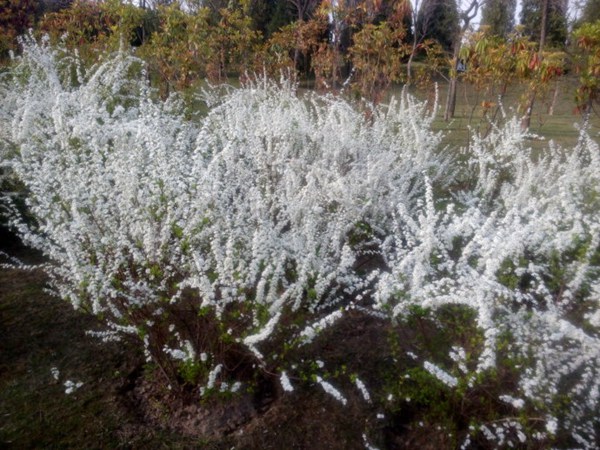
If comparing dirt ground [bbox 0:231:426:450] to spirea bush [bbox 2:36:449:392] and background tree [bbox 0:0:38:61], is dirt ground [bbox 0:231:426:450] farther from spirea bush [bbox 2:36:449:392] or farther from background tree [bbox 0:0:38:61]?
background tree [bbox 0:0:38:61]

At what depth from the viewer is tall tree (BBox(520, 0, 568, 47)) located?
1300cm

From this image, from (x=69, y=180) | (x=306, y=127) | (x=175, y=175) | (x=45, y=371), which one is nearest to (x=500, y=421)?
(x=175, y=175)

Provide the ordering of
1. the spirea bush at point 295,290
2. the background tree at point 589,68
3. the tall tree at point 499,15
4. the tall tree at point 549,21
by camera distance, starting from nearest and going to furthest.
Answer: the spirea bush at point 295,290 < the background tree at point 589,68 < the tall tree at point 549,21 < the tall tree at point 499,15

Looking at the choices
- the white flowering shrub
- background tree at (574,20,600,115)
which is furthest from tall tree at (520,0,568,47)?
the white flowering shrub

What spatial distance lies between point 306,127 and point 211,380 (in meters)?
3.52

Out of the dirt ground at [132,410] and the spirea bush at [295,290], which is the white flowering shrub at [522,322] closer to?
the spirea bush at [295,290]

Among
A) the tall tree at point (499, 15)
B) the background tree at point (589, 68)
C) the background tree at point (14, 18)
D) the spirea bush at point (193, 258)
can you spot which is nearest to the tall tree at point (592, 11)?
the tall tree at point (499, 15)

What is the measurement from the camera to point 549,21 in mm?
18188

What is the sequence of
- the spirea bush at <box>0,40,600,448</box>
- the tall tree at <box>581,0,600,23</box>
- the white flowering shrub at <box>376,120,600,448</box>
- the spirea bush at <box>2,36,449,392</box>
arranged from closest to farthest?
the white flowering shrub at <box>376,120,600,448</box> < the spirea bush at <box>0,40,600,448</box> < the spirea bush at <box>2,36,449,392</box> < the tall tree at <box>581,0,600,23</box>

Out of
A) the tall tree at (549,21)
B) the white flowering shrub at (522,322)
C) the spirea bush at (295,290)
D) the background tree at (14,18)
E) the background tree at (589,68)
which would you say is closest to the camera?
the white flowering shrub at (522,322)

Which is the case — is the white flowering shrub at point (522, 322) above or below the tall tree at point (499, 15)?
below

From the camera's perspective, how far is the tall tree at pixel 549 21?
42.7 feet

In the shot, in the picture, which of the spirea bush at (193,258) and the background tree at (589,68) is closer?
the spirea bush at (193,258)

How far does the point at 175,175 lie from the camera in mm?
2955
